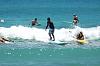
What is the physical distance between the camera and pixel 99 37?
3328 centimetres

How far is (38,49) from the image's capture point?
26453 millimetres

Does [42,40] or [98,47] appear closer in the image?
[98,47]

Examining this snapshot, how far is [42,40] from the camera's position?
30875mm

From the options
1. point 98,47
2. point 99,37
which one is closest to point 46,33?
point 99,37

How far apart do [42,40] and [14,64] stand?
8509 millimetres

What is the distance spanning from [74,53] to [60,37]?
7.40 metres

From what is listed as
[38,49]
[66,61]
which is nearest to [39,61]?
[66,61]

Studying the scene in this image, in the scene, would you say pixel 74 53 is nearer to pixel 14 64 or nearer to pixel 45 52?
pixel 45 52

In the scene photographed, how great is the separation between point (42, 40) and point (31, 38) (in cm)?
161

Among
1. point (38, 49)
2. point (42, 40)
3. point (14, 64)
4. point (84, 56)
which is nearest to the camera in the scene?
point (14, 64)

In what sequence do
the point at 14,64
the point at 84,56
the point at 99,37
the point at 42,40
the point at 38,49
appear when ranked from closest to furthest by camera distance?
1. the point at 14,64
2. the point at 84,56
3. the point at 38,49
4. the point at 42,40
5. the point at 99,37

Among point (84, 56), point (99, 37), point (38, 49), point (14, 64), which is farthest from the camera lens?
point (99, 37)

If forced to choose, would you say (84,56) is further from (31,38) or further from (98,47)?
(31,38)

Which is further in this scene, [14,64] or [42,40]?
[42,40]
